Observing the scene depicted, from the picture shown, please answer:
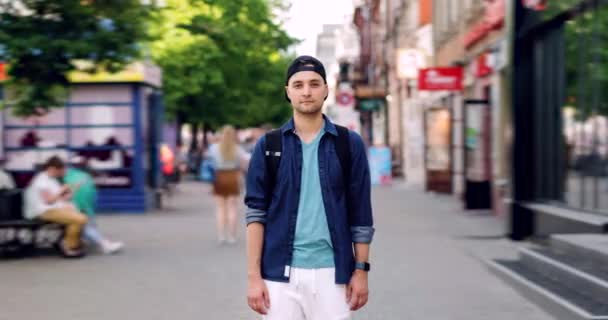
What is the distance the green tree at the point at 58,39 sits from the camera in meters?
13.7

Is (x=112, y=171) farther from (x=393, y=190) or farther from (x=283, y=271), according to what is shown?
(x=283, y=271)

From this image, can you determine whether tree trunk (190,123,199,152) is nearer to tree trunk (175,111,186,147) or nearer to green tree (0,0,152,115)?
tree trunk (175,111,186,147)

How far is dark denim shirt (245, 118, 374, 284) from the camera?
4.13 meters

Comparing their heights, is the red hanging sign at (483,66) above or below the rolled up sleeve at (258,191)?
above

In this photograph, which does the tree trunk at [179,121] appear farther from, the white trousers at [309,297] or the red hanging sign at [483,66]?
the white trousers at [309,297]

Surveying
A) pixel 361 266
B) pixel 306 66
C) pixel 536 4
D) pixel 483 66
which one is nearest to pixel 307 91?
pixel 306 66

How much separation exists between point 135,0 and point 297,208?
10.6 metres

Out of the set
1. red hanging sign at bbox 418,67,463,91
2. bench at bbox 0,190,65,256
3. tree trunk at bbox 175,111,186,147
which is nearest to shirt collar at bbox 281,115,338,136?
bench at bbox 0,190,65,256

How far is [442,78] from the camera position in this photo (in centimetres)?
2480

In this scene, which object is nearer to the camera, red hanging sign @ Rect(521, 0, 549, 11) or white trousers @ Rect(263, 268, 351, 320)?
white trousers @ Rect(263, 268, 351, 320)

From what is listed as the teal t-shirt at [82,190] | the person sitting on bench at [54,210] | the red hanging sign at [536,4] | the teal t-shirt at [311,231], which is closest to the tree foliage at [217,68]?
the red hanging sign at [536,4]

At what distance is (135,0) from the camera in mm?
14211

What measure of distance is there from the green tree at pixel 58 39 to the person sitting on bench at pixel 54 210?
125 centimetres

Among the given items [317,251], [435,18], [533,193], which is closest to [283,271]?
[317,251]
